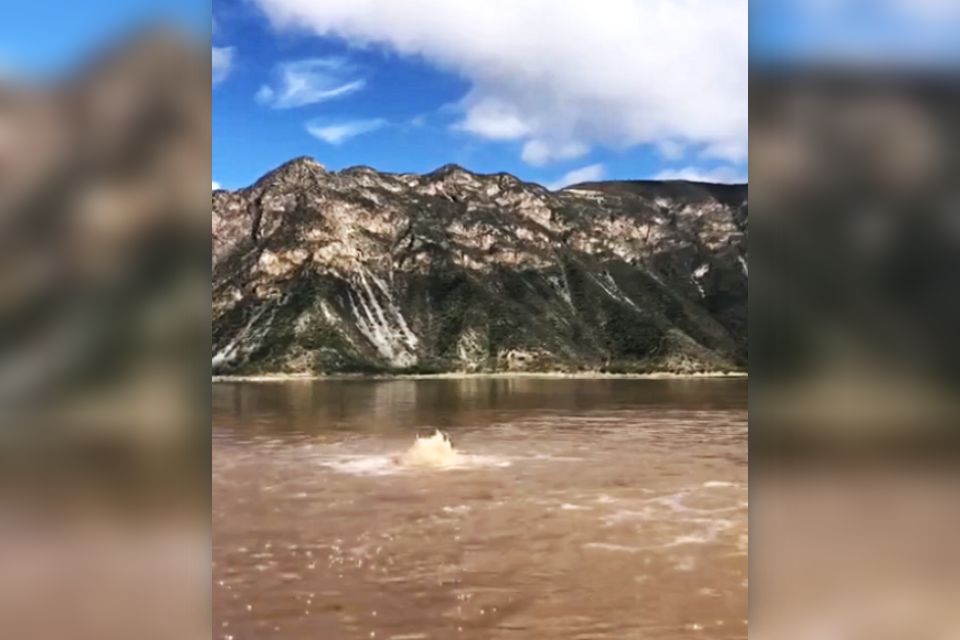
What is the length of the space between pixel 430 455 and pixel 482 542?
7.98 m

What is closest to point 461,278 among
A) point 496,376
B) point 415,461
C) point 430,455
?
point 496,376

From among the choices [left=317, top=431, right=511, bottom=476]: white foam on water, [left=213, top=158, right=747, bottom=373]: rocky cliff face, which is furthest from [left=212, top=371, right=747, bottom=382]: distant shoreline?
[left=317, top=431, right=511, bottom=476]: white foam on water

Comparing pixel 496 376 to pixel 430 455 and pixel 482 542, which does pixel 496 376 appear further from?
pixel 482 542

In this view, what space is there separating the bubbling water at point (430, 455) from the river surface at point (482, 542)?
255 millimetres

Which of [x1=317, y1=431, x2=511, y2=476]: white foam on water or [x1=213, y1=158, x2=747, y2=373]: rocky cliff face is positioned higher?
[x1=213, y1=158, x2=747, y2=373]: rocky cliff face

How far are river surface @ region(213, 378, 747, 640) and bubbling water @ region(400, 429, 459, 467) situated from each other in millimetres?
255

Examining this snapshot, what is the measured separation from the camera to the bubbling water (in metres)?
17.4

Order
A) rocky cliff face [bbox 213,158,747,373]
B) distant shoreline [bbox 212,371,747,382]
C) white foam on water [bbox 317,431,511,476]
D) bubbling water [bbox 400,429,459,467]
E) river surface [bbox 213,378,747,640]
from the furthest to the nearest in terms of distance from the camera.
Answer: rocky cliff face [bbox 213,158,747,373] < distant shoreline [bbox 212,371,747,382] < bubbling water [bbox 400,429,459,467] < white foam on water [bbox 317,431,511,476] < river surface [bbox 213,378,747,640]

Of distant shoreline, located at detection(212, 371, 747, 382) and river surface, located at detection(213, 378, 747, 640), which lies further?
distant shoreline, located at detection(212, 371, 747, 382)

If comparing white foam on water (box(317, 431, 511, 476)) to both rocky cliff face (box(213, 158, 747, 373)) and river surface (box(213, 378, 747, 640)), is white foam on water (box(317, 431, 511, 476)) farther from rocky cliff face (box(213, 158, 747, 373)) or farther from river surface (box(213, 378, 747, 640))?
rocky cliff face (box(213, 158, 747, 373))

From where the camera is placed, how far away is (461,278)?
142375mm

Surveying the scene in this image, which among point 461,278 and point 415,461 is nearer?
point 415,461
